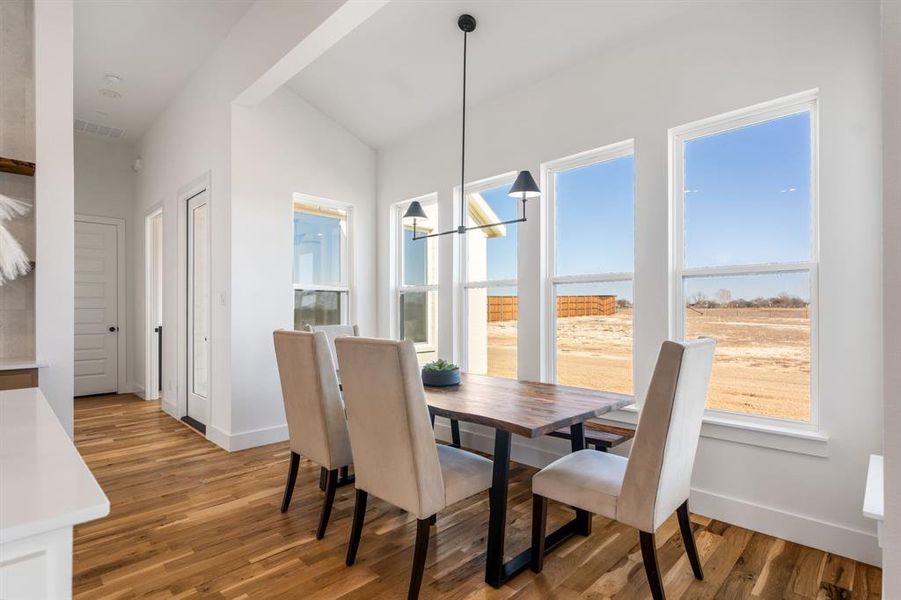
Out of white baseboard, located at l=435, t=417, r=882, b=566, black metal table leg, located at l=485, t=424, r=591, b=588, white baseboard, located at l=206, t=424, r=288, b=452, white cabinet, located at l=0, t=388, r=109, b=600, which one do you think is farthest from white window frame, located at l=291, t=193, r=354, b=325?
white cabinet, located at l=0, t=388, r=109, b=600

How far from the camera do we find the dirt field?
249cm

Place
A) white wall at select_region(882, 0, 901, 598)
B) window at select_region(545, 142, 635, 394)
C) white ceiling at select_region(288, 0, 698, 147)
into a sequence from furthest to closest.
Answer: window at select_region(545, 142, 635, 394)
white ceiling at select_region(288, 0, 698, 147)
white wall at select_region(882, 0, 901, 598)

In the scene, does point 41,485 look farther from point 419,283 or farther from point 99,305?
point 99,305

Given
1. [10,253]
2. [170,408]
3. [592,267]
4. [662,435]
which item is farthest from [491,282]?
[170,408]

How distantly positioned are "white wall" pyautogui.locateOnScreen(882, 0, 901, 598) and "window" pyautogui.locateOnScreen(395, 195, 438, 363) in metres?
3.67

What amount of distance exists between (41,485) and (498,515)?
1684mm

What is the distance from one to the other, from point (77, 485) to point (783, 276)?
2.99m

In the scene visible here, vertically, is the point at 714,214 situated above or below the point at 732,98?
below

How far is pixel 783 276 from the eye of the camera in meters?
2.54

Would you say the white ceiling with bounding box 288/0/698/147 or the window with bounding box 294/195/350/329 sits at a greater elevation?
the white ceiling with bounding box 288/0/698/147

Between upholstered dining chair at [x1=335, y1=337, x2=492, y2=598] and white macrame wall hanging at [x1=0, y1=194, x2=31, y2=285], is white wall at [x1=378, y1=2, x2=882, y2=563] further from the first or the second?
white macrame wall hanging at [x1=0, y1=194, x2=31, y2=285]

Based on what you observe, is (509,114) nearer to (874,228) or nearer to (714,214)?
(714,214)

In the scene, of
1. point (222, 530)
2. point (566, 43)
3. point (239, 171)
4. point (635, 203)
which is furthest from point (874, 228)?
point (239, 171)

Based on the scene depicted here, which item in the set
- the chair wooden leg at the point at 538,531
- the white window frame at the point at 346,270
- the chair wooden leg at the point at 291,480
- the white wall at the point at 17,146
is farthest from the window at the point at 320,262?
the chair wooden leg at the point at 538,531
